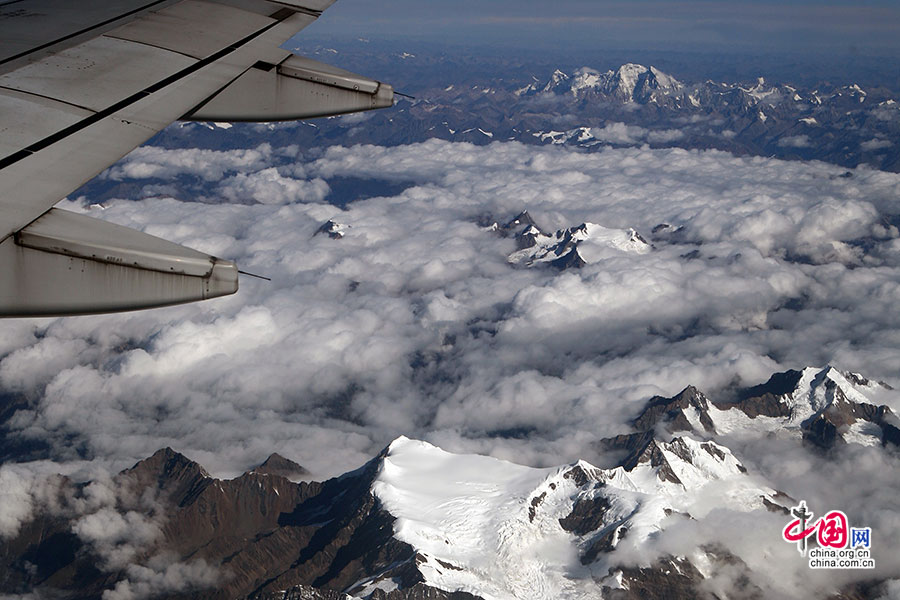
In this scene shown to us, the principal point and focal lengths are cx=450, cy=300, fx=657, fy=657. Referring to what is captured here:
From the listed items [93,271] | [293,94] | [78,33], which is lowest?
[93,271]

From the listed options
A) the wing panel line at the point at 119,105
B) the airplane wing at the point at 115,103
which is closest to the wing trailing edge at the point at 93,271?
the airplane wing at the point at 115,103

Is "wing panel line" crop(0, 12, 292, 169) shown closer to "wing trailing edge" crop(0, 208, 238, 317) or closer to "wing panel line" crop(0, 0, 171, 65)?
"wing trailing edge" crop(0, 208, 238, 317)

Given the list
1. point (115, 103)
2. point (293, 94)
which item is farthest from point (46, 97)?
point (293, 94)

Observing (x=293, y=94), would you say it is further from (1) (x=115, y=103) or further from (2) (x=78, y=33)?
(2) (x=78, y=33)

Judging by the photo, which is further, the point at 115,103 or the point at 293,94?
the point at 293,94

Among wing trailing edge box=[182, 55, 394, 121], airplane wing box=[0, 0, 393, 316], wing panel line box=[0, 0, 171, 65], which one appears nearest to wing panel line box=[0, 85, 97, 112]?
airplane wing box=[0, 0, 393, 316]

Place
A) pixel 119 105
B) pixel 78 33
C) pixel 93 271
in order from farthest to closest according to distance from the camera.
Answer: pixel 78 33
pixel 119 105
pixel 93 271

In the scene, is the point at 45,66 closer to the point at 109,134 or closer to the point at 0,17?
the point at 109,134

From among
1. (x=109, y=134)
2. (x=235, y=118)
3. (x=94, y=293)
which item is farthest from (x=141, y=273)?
(x=235, y=118)

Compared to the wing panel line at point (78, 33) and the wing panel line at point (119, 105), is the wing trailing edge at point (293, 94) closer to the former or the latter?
the wing panel line at point (119, 105)
